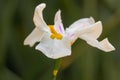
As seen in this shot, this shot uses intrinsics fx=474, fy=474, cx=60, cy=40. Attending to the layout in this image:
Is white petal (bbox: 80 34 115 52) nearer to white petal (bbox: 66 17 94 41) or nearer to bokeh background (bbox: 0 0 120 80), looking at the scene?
white petal (bbox: 66 17 94 41)

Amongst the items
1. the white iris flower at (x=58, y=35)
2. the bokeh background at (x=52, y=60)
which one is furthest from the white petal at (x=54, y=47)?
the bokeh background at (x=52, y=60)

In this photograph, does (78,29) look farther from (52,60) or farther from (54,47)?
(52,60)

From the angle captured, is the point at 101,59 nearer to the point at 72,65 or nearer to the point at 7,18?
the point at 72,65

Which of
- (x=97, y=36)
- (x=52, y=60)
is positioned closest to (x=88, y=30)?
(x=97, y=36)

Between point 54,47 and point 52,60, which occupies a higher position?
point 54,47

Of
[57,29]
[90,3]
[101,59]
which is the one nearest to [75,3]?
[90,3]
